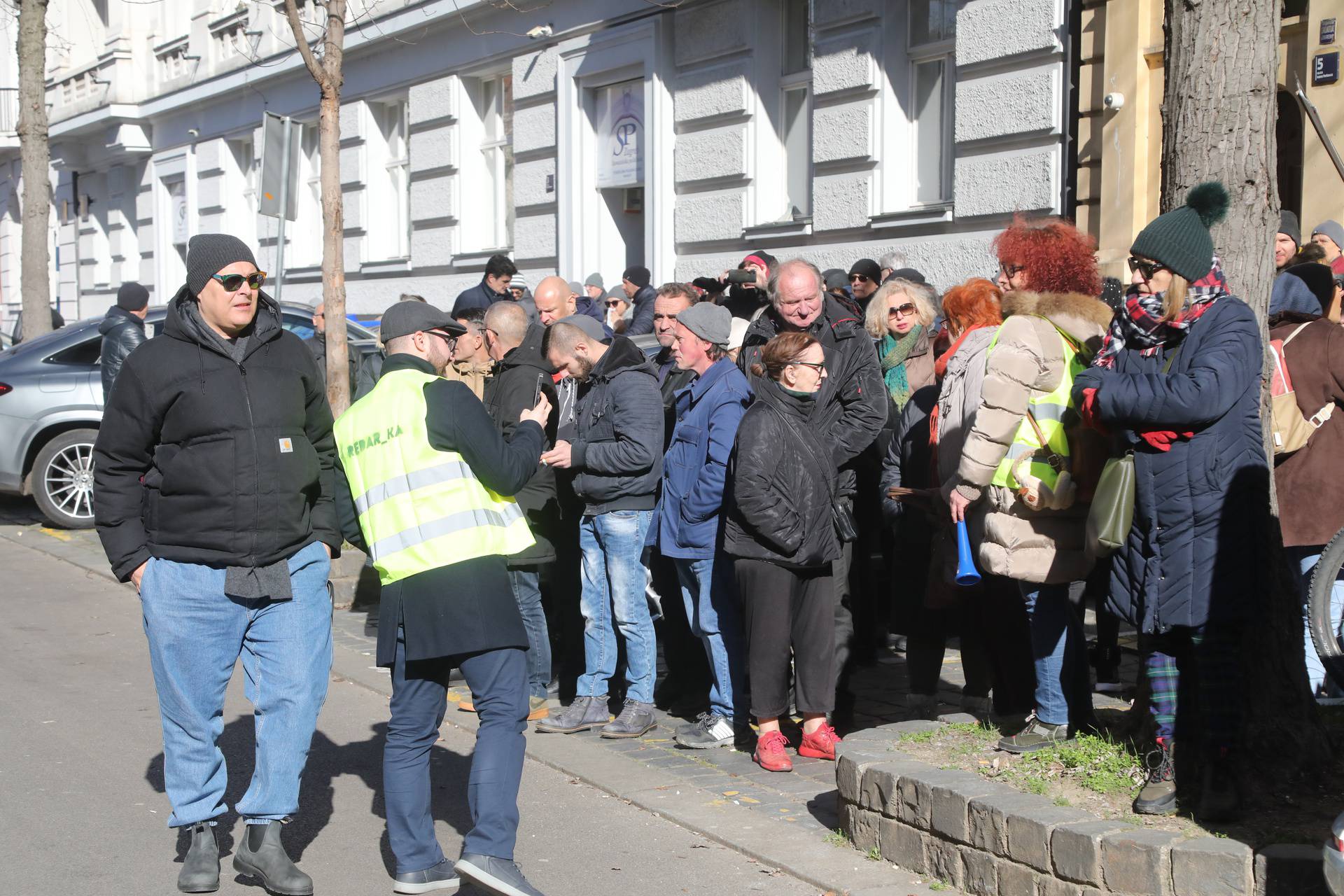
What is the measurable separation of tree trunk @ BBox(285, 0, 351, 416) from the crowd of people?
358cm

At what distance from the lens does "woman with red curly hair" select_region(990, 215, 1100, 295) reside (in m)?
5.92

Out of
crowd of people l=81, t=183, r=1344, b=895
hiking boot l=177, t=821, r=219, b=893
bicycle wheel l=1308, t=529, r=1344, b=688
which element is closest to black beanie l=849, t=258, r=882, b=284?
crowd of people l=81, t=183, r=1344, b=895

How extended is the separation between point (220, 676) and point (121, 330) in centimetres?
818

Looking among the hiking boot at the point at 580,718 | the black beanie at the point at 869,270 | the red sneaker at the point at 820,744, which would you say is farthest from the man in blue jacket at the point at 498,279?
the red sneaker at the point at 820,744

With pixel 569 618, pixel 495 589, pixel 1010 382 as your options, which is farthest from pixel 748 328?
pixel 495 589

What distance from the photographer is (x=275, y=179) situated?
41.7 feet

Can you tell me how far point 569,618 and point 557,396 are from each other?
126 cm

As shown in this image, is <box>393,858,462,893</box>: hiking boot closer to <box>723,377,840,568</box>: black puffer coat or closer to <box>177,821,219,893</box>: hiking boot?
<box>177,821,219,893</box>: hiking boot

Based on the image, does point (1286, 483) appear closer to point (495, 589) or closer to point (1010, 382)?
point (1010, 382)

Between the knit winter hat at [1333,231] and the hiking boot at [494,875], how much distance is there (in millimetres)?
6357

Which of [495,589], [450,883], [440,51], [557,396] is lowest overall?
[450,883]

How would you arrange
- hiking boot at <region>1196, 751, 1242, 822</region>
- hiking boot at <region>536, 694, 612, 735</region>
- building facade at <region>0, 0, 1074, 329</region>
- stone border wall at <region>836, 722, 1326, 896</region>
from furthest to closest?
building facade at <region>0, 0, 1074, 329</region>
hiking boot at <region>536, 694, 612, 735</region>
hiking boot at <region>1196, 751, 1242, 822</region>
stone border wall at <region>836, 722, 1326, 896</region>

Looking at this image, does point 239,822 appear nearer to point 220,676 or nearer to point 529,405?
point 220,676

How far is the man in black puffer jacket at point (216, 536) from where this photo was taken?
4.93 m
